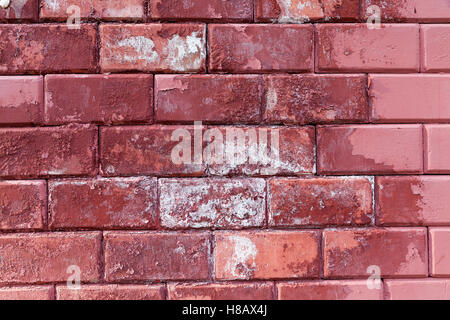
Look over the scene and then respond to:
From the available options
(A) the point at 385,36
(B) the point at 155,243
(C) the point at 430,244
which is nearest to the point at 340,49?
(A) the point at 385,36

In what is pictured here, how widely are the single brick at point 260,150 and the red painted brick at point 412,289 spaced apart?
1.06ft

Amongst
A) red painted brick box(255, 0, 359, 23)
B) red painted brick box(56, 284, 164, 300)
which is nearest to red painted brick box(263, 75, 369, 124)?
red painted brick box(255, 0, 359, 23)

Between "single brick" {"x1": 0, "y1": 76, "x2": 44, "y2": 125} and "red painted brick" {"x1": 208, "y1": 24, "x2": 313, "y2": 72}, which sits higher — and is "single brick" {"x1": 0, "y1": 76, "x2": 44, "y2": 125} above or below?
below

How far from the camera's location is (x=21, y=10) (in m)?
0.76

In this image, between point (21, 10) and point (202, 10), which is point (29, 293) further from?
point (202, 10)

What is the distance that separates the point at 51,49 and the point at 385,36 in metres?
0.75

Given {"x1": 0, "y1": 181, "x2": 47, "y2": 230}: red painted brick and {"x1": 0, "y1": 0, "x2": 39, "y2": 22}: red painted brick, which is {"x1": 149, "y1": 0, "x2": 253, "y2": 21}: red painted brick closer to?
{"x1": 0, "y1": 0, "x2": 39, "y2": 22}: red painted brick

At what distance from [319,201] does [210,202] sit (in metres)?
0.25

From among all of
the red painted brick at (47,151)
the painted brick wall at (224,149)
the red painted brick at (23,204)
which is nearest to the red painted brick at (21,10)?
the painted brick wall at (224,149)

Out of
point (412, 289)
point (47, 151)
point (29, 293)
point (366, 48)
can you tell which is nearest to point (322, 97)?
point (366, 48)

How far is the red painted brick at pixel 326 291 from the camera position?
2.53 feet

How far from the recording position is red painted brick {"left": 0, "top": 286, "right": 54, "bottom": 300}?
76cm

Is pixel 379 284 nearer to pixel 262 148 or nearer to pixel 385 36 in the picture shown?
pixel 262 148

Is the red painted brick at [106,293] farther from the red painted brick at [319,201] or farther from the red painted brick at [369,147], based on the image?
the red painted brick at [369,147]
